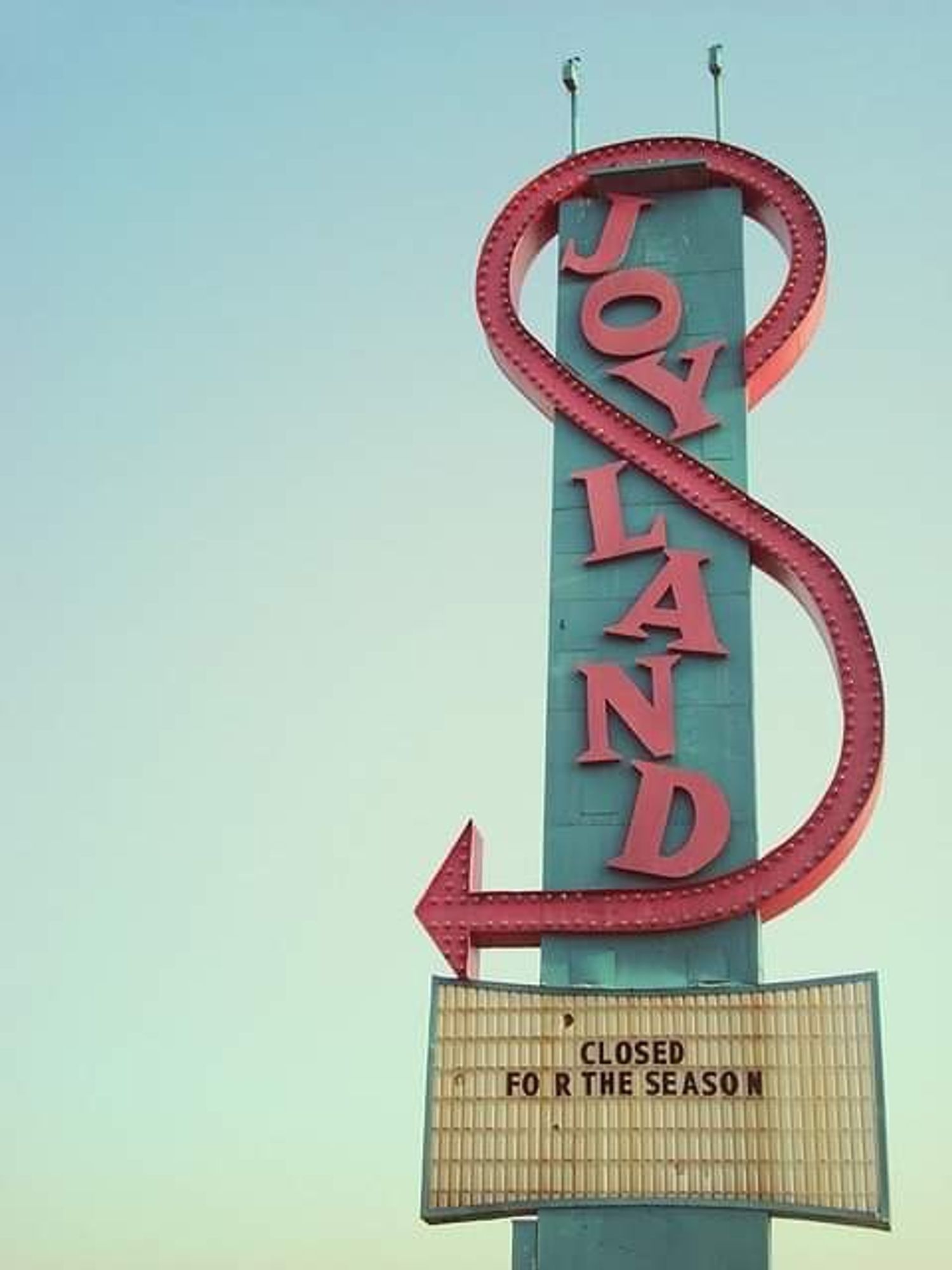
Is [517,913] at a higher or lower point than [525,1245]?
higher

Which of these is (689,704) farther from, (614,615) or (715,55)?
(715,55)

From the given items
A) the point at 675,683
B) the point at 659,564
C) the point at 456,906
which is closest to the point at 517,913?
the point at 456,906

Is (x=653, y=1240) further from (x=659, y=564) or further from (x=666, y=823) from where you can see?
(x=659, y=564)

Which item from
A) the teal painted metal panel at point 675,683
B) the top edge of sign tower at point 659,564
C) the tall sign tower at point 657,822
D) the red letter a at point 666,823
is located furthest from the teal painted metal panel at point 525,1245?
the red letter a at point 666,823

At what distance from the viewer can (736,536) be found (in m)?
18.9

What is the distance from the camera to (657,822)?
58.7ft

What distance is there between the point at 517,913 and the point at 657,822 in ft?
5.28

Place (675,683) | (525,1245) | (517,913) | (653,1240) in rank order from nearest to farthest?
(653,1240), (525,1245), (517,913), (675,683)

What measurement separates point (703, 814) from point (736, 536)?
2.94m

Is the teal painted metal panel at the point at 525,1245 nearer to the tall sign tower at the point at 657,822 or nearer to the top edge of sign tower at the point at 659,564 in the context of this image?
the tall sign tower at the point at 657,822

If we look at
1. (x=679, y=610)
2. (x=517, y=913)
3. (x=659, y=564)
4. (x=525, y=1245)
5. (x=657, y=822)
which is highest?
(x=659, y=564)

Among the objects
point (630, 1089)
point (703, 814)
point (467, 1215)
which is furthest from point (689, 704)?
point (467, 1215)

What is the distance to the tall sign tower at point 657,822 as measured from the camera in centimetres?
1642

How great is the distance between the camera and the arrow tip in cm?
1744
